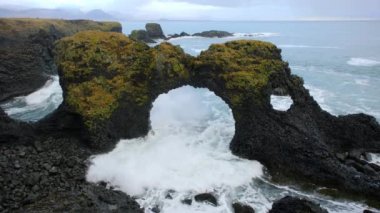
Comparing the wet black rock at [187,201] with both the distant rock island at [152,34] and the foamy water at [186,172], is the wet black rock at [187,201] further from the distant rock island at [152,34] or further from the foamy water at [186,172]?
the distant rock island at [152,34]

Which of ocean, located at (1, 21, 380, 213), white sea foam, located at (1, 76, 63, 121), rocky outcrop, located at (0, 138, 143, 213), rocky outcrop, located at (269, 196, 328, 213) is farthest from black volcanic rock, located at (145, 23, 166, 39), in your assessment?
rocky outcrop, located at (269, 196, 328, 213)

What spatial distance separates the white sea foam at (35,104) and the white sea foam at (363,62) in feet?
170

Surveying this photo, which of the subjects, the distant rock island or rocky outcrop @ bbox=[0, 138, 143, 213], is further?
the distant rock island

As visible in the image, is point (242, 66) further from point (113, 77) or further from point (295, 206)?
point (295, 206)

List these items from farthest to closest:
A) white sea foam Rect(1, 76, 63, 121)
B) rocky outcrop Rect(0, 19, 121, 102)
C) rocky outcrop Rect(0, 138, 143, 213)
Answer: rocky outcrop Rect(0, 19, 121, 102), white sea foam Rect(1, 76, 63, 121), rocky outcrop Rect(0, 138, 143, 213)

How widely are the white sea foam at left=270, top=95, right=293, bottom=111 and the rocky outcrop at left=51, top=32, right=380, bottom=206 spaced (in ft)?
1.32

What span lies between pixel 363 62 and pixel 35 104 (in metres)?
57.8

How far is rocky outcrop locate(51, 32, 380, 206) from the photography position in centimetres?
2727

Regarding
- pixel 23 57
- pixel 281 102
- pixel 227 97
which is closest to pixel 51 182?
pixel 227 97

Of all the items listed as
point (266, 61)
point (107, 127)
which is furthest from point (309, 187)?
point (107, 127)

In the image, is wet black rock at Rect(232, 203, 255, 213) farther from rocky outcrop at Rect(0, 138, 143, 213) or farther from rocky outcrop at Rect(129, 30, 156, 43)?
rocky outcrop at Rect(129, 30, 156, 43)

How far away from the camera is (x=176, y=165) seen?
88.7 feet

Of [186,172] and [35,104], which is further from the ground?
[186,172]

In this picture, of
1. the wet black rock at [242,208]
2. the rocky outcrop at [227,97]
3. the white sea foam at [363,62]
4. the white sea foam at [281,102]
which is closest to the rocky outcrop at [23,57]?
the rocky outcrop at [227,97]
